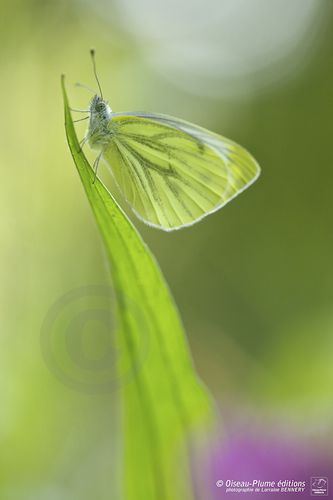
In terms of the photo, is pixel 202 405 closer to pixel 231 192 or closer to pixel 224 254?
pixel 231 192

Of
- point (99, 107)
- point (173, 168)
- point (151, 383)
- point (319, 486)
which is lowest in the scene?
point (319, 486)

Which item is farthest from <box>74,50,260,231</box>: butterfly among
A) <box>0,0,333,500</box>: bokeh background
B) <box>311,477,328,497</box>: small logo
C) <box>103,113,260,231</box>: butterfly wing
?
<box>311,477,328,497</box>: small logo

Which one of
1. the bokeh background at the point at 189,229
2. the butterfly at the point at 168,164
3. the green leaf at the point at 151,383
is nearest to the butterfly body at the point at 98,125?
the butterfly at the point at 168,164

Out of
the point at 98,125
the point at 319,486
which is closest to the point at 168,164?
the point at 98,125

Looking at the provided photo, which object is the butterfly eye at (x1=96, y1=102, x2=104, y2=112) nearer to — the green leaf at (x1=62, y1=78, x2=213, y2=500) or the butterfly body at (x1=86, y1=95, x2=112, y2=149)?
the butterfly body at (x1=86, y1=95, x2=112, y2=149)

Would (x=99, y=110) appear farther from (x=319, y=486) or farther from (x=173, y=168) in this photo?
(x=319, y=486)

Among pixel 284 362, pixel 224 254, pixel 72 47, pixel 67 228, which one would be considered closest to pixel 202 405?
pixel 284 362

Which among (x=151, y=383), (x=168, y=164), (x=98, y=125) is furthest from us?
(x=168, y=164)
